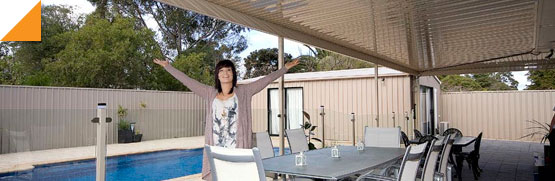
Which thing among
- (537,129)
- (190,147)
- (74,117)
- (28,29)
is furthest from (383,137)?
(28,29)

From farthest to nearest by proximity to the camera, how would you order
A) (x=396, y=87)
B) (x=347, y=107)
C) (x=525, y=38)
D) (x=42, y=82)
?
1. (x=42, y=82)
2. (x=347, y=107)
3. (x=396, y=87)
4. (x=525, y=38)

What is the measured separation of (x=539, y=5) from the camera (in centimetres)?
374

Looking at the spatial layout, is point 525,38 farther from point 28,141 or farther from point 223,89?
point 28,141

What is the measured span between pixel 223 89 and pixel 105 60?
15.0 metres

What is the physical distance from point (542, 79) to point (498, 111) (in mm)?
10246

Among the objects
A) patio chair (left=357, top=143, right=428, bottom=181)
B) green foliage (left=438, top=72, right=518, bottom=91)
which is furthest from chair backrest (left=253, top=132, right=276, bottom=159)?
green foliage (left=438, top=72, right=518, bottom=91)

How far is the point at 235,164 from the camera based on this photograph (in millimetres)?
2385

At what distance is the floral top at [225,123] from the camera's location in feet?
9.46

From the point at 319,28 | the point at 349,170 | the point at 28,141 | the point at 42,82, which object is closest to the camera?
the point at 349,170

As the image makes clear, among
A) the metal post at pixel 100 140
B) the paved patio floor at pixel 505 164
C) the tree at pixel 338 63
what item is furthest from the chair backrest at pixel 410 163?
the tree at pixel 338 63

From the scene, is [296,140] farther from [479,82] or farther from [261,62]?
[479,82]

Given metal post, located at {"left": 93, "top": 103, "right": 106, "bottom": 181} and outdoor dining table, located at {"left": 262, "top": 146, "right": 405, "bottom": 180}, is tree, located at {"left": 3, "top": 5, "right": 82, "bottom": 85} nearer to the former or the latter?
metal post, located at {"left": 93, "top": 103, "right": 106, "bottom": 181}

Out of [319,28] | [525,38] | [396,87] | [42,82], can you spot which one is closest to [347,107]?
[396,87]

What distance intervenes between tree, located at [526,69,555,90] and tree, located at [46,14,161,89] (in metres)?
19.7
